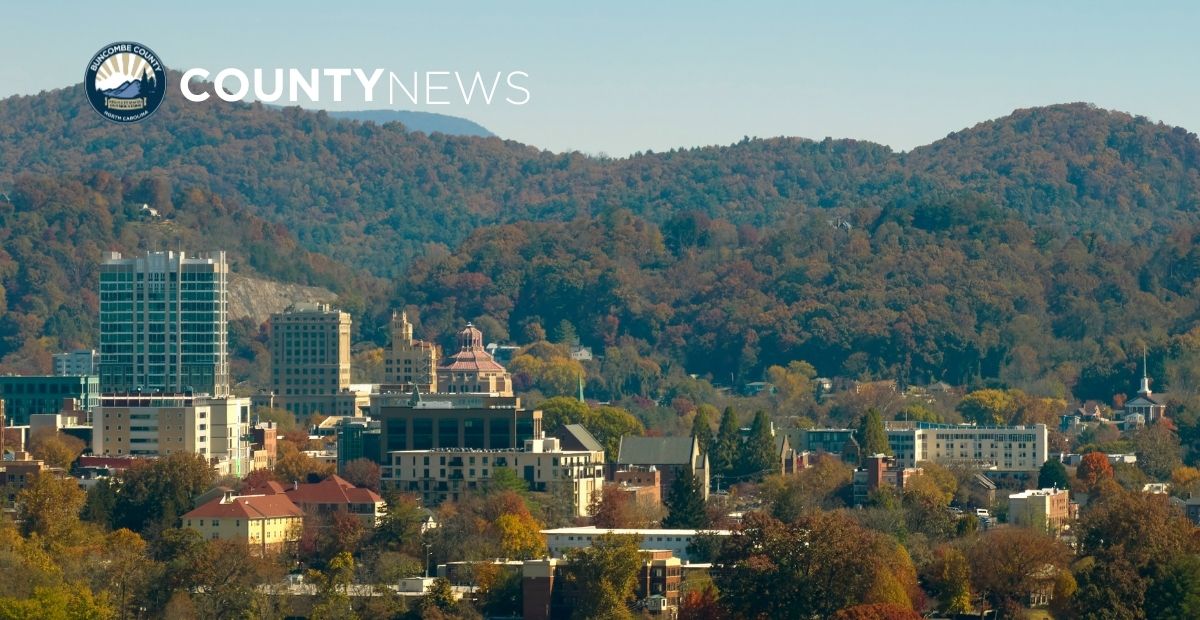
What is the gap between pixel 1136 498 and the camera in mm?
111625

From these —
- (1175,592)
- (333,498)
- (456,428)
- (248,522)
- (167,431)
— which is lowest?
(1175,592)

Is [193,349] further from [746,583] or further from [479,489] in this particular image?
[746,583]

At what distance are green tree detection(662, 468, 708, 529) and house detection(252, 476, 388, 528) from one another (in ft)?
32.4

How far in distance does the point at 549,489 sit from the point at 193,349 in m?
41.9

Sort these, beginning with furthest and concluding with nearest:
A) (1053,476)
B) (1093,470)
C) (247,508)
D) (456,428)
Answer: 1. (1093,470)
2. (1053,476)
3. (456,428)
4. (247,508)

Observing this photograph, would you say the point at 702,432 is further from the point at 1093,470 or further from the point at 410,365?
the point at 410,365

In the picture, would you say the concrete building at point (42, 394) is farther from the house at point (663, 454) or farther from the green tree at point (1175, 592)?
the green tree at point (1175, 592)

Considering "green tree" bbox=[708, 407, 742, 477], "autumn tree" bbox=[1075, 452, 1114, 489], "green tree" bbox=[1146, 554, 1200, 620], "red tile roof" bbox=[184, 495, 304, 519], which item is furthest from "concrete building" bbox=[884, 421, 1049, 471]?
"green tree" bbox=[1146, 554, 1200, 620]

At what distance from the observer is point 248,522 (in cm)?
11200

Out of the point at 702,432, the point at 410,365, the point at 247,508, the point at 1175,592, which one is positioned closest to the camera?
the point at 1175,592

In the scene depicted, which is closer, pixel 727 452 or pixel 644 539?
pixel 644 539

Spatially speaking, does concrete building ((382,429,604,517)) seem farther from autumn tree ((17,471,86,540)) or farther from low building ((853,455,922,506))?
autumn tree ((17,471,86,540))

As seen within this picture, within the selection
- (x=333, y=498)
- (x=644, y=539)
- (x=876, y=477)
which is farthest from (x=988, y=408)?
(x=644, y=539)

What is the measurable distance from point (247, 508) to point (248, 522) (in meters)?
1.20
